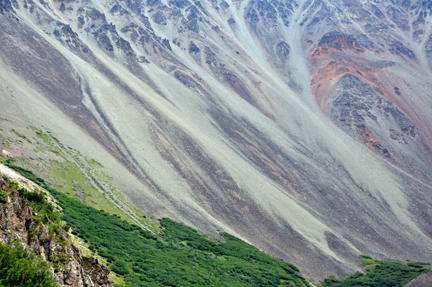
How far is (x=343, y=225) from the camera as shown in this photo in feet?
194

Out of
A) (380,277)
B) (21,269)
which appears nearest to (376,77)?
(380,277)

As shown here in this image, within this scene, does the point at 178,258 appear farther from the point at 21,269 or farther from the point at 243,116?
the point at 243,116

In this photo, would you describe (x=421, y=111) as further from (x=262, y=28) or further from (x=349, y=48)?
(x=262, y=28)

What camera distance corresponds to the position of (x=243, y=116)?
3415 inches

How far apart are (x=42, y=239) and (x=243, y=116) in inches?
3002

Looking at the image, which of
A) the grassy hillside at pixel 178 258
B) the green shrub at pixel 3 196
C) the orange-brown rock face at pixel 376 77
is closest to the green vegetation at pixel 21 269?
the green shrub at pixel 3 196

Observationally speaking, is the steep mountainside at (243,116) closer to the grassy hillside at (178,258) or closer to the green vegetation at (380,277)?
the green vegetation at (380,277)

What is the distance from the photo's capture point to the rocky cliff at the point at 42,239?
1159 cm

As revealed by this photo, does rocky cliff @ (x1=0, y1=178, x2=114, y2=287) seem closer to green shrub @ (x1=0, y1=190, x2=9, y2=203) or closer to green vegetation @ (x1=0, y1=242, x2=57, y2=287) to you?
green shrub @ (x1=0, y1=190, x2=9, y2=203)

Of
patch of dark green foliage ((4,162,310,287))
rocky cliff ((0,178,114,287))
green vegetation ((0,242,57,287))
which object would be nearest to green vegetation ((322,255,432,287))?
patch of dark green foliage ((4,162,310,287))

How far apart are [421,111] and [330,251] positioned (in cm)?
7629

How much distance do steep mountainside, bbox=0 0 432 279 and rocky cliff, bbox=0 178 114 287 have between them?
92.7 ft

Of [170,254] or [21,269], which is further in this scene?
[170,254]

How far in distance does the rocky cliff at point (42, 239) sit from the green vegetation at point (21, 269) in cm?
48
